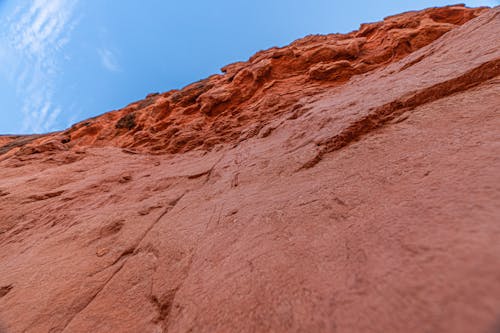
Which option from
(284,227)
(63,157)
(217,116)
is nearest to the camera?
(284,227)

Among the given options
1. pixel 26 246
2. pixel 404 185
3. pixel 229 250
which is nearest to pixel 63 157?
pixel 26 246

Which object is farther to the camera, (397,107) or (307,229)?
(397,107)

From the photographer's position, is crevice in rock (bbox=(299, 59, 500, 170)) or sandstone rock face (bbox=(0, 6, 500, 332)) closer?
sandstone rock face (bbox=(0, 6, 500, 332))

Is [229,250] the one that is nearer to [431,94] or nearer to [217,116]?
[431,94]

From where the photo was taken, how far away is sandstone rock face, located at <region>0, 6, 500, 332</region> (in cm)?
133

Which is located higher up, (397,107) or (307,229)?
(397,107)

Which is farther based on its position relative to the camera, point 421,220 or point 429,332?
point 421,220

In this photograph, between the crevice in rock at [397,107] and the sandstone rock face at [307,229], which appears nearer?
the sandstone rock face at [307,229]

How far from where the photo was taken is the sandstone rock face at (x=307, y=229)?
1332 millimetres

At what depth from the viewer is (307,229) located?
7.48 feet

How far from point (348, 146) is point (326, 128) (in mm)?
804

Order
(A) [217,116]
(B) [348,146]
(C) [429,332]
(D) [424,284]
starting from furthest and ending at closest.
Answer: (A) [217,116] → (B) [348,146] → (D) [424,284] → (C) [429,332]

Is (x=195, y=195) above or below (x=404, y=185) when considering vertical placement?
above

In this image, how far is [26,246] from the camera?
4.45 m
